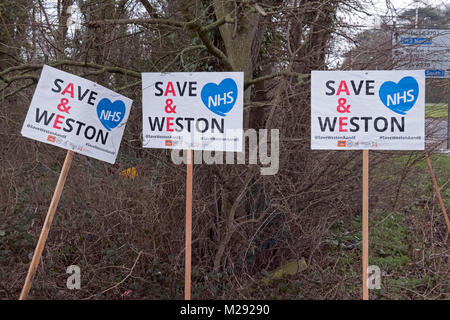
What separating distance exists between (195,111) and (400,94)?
1945 millimetres

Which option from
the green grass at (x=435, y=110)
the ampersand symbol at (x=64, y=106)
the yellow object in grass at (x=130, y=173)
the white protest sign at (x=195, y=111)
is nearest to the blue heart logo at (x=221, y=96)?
the white protest sign at (x=195, y=111)

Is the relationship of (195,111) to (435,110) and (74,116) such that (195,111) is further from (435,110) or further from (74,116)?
(435,110)

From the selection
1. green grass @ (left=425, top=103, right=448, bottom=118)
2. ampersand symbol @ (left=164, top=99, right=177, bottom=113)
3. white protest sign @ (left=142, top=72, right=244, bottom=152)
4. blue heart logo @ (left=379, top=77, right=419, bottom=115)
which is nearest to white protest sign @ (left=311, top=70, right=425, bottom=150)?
blue heart logo @ (left=379, top=77, right=419, bottom=115)

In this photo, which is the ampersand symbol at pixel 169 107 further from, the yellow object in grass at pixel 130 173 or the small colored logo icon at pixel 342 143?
the small colored logo icon at pixel 342 143

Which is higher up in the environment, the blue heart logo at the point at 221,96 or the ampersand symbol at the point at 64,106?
the blue heart logo at the point at 221,96

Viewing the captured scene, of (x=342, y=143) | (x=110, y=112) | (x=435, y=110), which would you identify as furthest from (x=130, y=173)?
(x=435, y=110)

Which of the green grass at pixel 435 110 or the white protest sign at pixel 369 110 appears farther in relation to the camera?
the green grass at pixel 435 110

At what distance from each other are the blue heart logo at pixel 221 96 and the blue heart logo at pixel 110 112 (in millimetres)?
927

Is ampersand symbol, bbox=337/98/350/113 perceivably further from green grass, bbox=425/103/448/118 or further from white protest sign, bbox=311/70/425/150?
green grass, bbox=425/103/448/118

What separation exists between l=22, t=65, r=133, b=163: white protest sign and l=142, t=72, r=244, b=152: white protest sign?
0.37 m

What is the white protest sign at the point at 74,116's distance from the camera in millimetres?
4879

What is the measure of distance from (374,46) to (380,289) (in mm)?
2840

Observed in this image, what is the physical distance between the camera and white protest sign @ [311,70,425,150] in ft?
16.0

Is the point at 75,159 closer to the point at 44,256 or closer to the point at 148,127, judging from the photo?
the point at 44,256
